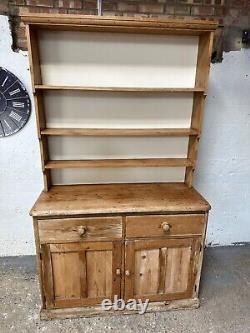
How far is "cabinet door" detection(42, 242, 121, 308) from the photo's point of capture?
1803mm

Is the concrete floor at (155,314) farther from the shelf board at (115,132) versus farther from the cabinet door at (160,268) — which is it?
the shelf board at (115,132)

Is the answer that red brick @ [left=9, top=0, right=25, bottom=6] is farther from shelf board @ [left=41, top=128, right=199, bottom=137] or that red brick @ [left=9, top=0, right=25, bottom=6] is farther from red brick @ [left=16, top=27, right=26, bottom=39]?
shelf board @ [left=41, top=128, right=199, bottom=137]

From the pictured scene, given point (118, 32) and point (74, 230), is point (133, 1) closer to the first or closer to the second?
point (118, 32)

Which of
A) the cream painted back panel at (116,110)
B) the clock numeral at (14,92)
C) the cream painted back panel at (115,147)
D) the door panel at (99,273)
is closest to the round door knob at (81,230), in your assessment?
the door panel at (99,273)

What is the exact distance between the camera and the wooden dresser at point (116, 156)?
69.7 inches

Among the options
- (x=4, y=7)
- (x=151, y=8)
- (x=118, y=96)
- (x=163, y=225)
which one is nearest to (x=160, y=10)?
(x=151, y=8)

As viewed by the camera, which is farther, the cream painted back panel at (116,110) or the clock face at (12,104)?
the clock face at (12,104)

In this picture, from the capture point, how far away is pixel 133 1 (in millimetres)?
2047

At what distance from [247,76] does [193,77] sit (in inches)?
23.2

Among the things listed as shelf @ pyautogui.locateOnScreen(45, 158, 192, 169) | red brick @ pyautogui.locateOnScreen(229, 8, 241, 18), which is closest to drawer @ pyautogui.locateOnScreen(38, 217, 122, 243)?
shelf @ pyautogui.locateOnScreen(45, 158, 192, 169)

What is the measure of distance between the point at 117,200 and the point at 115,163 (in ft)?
0.98

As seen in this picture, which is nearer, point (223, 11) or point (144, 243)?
point (144, 243)

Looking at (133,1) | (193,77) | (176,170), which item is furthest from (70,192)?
(133,1)

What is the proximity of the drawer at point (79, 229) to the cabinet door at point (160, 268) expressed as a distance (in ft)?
0.51
